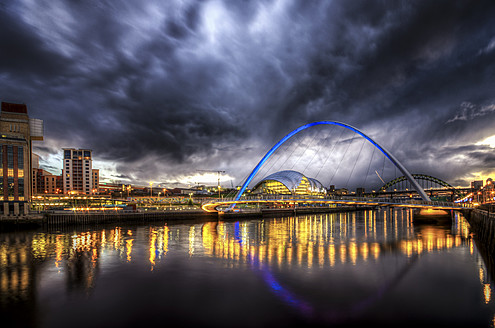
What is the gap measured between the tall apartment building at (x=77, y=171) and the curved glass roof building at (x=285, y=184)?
69.5 meters

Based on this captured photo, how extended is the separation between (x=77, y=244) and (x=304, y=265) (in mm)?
22548

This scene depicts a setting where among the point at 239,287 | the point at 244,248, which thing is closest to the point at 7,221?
the point at 244,248

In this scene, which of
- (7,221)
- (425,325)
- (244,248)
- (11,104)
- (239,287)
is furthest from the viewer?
(11,104)

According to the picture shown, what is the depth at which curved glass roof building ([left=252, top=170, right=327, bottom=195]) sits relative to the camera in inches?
4636

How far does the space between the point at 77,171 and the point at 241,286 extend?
413 ft

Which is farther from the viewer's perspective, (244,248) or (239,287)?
(244,248)

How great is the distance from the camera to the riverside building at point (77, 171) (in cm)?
12094

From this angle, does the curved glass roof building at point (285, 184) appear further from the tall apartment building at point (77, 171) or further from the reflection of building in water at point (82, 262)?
the reflection of building in water at point (82, 262)

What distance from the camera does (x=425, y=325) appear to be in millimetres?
12094

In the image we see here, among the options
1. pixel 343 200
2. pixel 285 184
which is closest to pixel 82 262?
pixel 343 200

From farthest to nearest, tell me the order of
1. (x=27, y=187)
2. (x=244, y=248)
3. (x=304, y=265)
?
(x=27, y=187)
(x=244, y=248)
(x=304, y=265)

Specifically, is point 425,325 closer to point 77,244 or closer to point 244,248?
point 244,248

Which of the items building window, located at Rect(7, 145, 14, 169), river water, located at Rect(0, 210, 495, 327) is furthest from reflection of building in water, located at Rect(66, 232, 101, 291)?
building window, located at Rect(7, 145, 14, 169)

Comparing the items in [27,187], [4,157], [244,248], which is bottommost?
[244,248]
